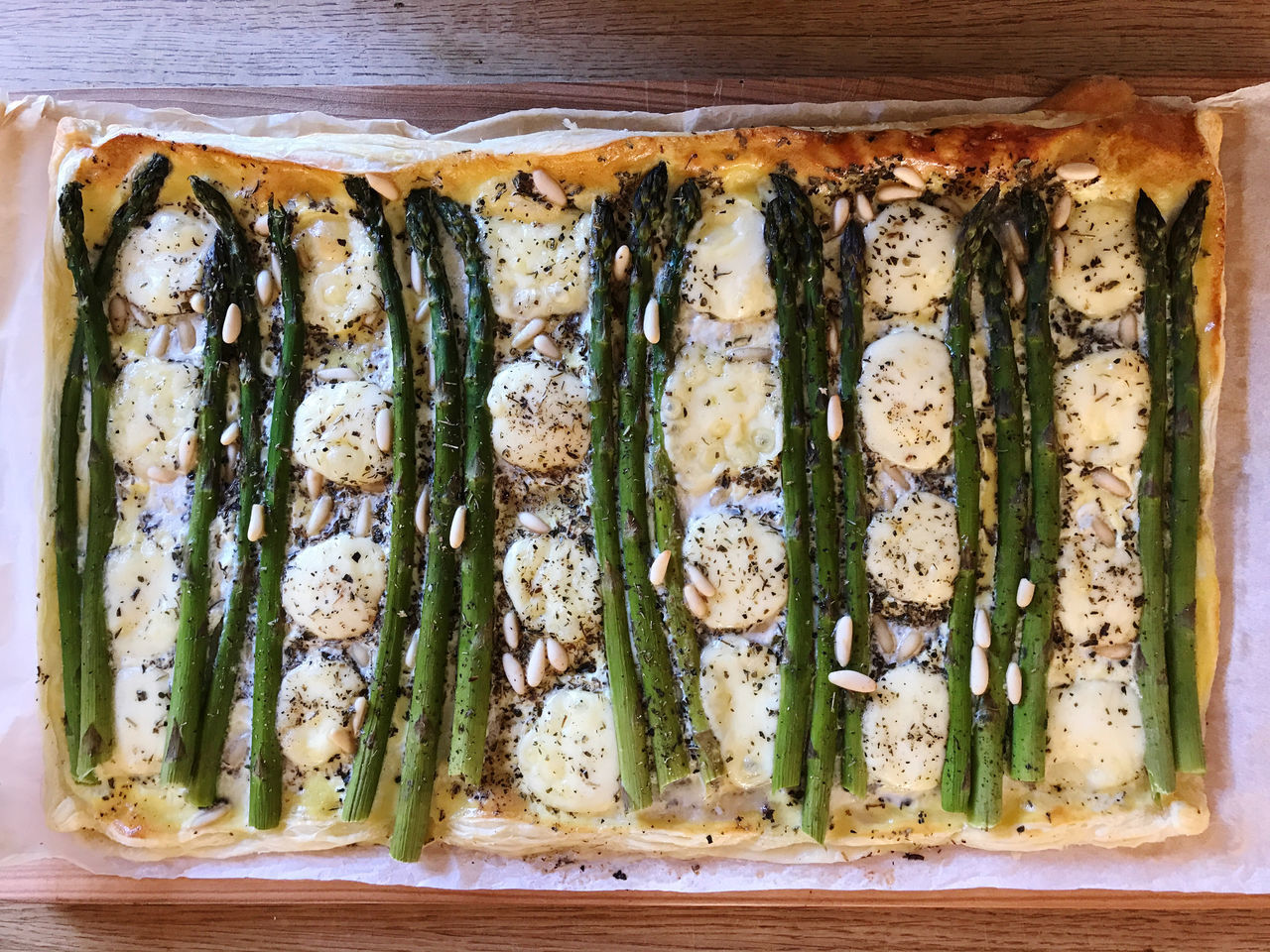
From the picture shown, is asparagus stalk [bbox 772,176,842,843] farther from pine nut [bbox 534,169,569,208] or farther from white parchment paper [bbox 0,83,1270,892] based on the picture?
pine nut [bbox 534,169,569,208]

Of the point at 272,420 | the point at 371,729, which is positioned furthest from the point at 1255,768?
the point at 272,420

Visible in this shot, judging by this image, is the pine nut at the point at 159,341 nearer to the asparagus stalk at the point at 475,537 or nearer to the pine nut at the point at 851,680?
the asparagus stalk at the point at 475,537

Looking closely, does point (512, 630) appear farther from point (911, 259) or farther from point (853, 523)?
point (911, 259)

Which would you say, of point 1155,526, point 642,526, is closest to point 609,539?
point 642,526

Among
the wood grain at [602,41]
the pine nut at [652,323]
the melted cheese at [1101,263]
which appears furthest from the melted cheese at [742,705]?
the wood grain at [602,41]

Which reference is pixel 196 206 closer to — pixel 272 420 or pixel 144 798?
pixel 272 420

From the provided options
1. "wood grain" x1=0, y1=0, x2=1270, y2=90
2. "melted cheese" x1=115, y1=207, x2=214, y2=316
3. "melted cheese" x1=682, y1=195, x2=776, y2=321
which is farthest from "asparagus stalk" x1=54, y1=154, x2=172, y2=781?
"melted cheese" x1=682, y1=195, x2=776, y2=321
